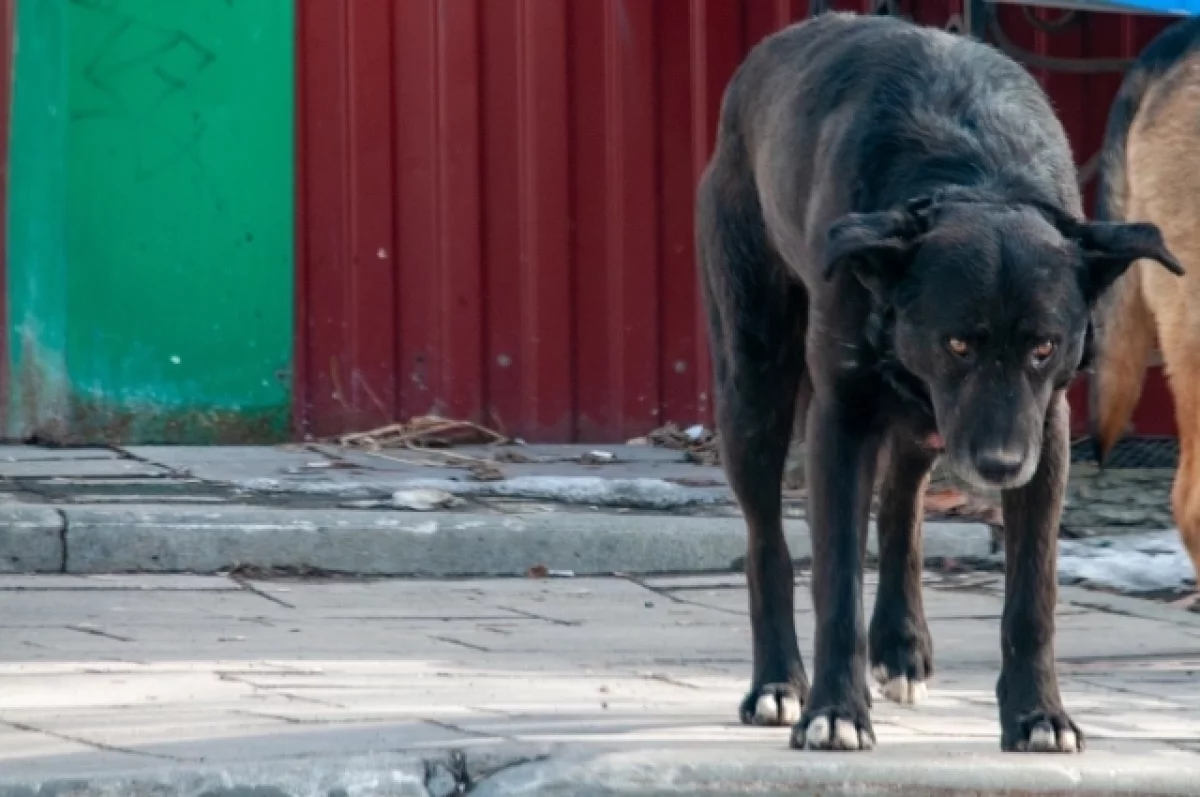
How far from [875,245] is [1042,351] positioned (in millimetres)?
352

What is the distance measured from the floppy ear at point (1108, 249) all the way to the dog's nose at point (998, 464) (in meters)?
0.36

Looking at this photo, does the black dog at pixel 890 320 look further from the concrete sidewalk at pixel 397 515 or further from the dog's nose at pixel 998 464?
the concrete sidewalk at pixel 397 515

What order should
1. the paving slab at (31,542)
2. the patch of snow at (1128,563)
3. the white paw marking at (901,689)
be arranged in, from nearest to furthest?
1. the white paw marking at (901,689)
2. the paving slab at (31,542)
3. the patch of snow at (1128,563)

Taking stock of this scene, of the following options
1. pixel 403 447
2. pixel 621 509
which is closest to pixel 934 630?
pixel 621 509

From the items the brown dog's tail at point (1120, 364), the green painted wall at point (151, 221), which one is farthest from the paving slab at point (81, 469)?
the brown dog's tail at point (1120, 364)

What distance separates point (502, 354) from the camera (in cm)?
902

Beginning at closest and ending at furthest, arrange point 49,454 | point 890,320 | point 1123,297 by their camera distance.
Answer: point 890,320 < point 1123,297 < point 49,454

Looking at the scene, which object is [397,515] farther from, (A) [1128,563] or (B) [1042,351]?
(B) [1042,351]

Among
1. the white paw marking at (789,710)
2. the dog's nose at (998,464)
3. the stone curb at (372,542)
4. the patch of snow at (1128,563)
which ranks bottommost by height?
the patch of snow at (1128,563)

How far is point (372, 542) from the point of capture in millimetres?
6879

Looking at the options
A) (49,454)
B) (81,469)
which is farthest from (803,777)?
(49,454)

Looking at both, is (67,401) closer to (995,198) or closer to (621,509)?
(621,509)

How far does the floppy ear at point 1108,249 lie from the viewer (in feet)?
13.3

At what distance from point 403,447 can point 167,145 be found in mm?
1486
